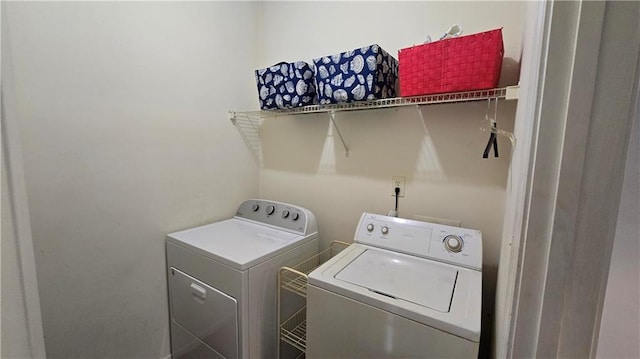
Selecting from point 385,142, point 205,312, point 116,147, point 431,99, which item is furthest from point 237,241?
point 431,99

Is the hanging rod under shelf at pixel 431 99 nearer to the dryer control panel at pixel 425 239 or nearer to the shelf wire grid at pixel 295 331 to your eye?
the dryer control panel at pixel 425 239

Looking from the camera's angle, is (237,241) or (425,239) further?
(237,241)

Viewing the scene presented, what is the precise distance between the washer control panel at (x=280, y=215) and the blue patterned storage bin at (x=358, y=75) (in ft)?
2.46

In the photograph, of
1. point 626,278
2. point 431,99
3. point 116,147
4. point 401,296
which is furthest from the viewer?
point 116,147

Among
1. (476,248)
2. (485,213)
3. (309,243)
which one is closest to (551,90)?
(476,248)

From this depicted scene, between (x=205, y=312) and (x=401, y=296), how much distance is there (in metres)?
1.12

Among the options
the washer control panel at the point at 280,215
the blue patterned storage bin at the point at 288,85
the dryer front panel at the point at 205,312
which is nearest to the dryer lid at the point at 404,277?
the washer control panel at the point at 280,215

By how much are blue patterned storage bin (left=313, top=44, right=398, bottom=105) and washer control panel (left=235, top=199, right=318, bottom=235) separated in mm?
750

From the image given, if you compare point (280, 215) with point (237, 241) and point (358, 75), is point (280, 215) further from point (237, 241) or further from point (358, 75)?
point (358, 75)

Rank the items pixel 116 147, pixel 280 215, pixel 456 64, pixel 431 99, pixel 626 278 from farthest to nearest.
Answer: pixel 280 215
pixel 116 147
pixel 431 99
pixel 456 64
pixel 626 278

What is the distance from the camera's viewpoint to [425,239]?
1.33 metres

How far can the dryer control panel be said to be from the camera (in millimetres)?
1238

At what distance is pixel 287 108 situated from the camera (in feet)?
5.69

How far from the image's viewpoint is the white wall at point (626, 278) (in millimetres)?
478
